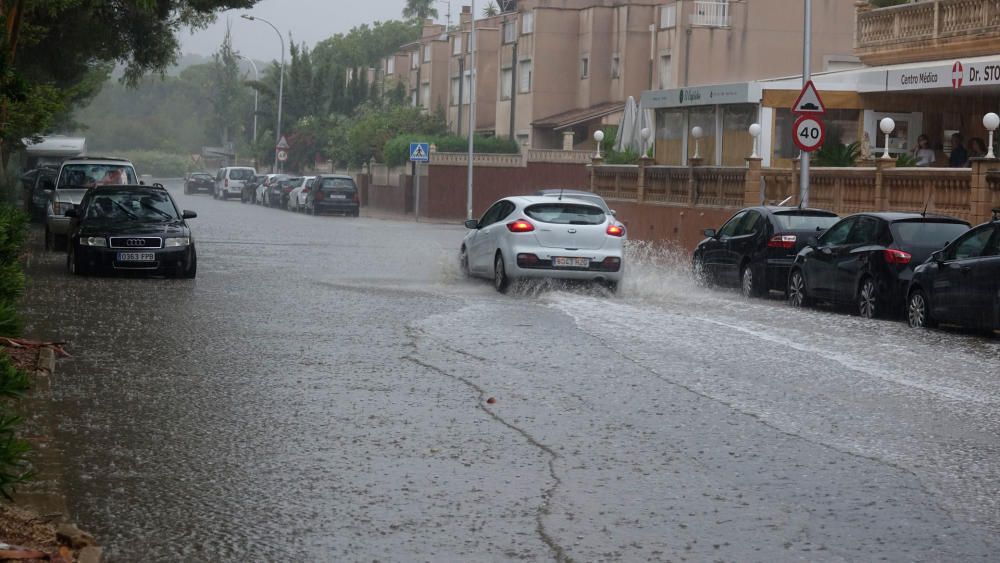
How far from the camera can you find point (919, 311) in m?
18.2

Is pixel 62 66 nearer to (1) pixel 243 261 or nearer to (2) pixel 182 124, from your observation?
(1) pixel 243 261

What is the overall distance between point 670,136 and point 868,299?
24.1 metres

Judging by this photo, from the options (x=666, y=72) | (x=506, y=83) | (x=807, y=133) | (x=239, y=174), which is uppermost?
(x=506, y=83)

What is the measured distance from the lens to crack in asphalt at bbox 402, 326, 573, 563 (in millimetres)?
6832

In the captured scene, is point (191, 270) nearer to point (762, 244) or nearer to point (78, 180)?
point (762, 244)

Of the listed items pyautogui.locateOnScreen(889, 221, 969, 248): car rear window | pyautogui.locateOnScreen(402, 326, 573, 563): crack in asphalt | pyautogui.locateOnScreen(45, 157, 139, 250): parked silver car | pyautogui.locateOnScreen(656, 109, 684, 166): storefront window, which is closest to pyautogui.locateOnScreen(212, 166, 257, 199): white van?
pyautogui.locateOnScreen(656, 109, 684, 166): storefront window

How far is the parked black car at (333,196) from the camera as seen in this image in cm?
6119

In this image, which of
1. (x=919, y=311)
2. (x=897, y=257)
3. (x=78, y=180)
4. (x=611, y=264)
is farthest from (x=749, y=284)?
(x=78, y=180)

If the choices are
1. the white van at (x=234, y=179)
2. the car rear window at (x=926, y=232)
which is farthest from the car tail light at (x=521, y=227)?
the white van at (x=234, y=179)

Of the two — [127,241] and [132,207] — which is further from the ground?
[132,207]

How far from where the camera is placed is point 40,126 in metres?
15.4

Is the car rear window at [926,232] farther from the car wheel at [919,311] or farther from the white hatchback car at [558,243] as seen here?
the white hatchback car at [558,243]

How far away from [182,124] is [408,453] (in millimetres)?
178967

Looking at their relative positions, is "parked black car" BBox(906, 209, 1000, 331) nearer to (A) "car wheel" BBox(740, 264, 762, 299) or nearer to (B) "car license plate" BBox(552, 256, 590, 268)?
(B) "car license plate" BBox(552, 256, 590, 268)
